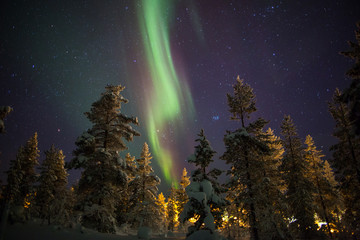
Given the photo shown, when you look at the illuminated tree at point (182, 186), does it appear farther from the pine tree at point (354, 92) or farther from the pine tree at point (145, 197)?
the pine tree at point (354, 92)

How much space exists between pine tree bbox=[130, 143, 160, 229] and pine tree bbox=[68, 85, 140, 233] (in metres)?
8.81

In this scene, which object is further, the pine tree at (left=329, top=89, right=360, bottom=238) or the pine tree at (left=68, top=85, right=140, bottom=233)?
the pine tree at (left=329, top=89, right=360, bottom=238)

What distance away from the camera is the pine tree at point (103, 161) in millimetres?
12453

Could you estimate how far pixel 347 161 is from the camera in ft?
55.2

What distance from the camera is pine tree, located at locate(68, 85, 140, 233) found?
12.5 m

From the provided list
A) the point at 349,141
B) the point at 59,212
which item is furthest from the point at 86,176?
the point at 349,141

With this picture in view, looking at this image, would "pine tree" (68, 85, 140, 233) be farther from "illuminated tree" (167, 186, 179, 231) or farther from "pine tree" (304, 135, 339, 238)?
"illuminated tree" (167, 186, 179, 231)

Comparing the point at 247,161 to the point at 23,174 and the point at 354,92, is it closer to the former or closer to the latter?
the point at 354,92

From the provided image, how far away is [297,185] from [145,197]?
Result: 56.1 feet

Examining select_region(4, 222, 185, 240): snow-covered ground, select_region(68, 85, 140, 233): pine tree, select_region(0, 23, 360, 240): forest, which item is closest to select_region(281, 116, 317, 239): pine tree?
select_region(0, 23, 360, 240): forest

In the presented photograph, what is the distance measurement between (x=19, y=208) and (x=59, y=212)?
4597mm

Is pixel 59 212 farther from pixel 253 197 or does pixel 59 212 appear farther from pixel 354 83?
pixel 354 83

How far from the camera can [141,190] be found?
77.2 ft

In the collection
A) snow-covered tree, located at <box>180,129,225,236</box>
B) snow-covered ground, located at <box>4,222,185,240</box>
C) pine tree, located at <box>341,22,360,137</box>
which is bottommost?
snow-covered ground, located at <box>4,222,185,240</box>
